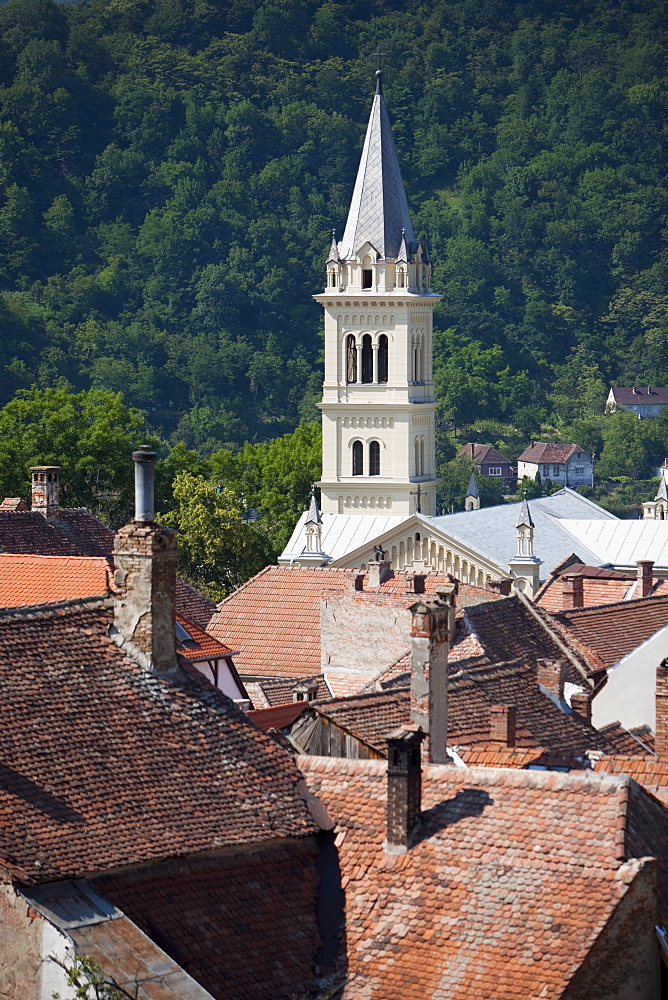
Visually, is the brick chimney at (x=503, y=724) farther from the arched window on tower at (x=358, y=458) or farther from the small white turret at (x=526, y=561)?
the arched window on tower at (x=358, y=458)

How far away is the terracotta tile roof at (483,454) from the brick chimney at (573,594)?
138 meters

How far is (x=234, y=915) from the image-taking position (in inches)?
736

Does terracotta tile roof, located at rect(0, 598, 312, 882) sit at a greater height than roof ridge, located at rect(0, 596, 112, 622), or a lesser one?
lesser

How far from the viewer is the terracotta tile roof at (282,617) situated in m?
43.4

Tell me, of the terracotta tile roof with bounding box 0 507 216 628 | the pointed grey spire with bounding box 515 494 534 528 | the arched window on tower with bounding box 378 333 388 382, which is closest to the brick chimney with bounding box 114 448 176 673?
the terracotta tile roof with bounding box 0 507 216 628

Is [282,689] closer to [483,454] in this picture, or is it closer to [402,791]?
[402,791]

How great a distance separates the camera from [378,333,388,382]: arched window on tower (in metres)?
103

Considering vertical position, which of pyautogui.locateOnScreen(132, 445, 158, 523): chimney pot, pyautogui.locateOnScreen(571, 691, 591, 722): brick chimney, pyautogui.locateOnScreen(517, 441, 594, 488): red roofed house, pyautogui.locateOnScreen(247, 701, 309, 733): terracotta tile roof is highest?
pyautogui.locateOnScreen(132, 445, 158, 523): chimney pot

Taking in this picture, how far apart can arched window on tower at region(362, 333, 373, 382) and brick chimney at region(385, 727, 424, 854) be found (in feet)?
276

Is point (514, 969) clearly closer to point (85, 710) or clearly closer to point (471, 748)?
point (85, 710)

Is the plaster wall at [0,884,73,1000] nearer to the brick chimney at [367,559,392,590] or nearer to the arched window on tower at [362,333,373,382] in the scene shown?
the brick chimney at [367,559,392,590]

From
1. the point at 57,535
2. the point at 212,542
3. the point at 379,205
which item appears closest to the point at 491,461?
the point at 379,205

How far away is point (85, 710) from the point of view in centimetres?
1933

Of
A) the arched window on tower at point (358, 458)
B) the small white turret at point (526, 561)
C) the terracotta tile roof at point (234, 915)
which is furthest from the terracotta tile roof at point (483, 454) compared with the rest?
the terracotta tile roof at point (234, 915)
